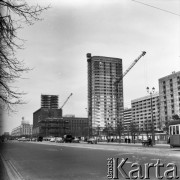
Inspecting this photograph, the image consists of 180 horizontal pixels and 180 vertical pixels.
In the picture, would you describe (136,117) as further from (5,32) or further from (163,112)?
(5,32)

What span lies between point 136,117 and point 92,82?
59.4 m

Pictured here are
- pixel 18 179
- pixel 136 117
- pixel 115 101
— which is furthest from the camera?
pixel 136 117

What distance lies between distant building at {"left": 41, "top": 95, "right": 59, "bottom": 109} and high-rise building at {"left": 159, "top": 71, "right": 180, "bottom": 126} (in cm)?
5817

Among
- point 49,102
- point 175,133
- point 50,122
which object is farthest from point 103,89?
point 175,133

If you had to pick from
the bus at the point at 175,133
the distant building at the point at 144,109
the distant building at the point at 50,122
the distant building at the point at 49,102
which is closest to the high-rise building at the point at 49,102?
the distant building at the point at 49,102

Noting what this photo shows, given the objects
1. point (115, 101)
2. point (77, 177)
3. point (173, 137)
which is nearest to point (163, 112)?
point (115, 101)

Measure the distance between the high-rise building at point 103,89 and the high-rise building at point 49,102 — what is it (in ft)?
80.2

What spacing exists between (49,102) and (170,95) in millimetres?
65375

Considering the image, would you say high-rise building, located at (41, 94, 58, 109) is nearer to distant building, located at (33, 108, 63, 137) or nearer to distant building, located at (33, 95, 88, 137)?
distant building, located at (33, 95, 88, 137)

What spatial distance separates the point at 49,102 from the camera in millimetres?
168750

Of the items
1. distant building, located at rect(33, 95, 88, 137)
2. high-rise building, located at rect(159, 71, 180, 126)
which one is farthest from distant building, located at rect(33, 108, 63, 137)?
high-rise building, located at rect(159, 71, 180, 126)

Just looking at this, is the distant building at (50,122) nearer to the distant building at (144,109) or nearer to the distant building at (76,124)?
the distant building at (76,124)

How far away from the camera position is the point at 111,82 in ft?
510

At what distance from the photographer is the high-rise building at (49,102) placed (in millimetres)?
165925
